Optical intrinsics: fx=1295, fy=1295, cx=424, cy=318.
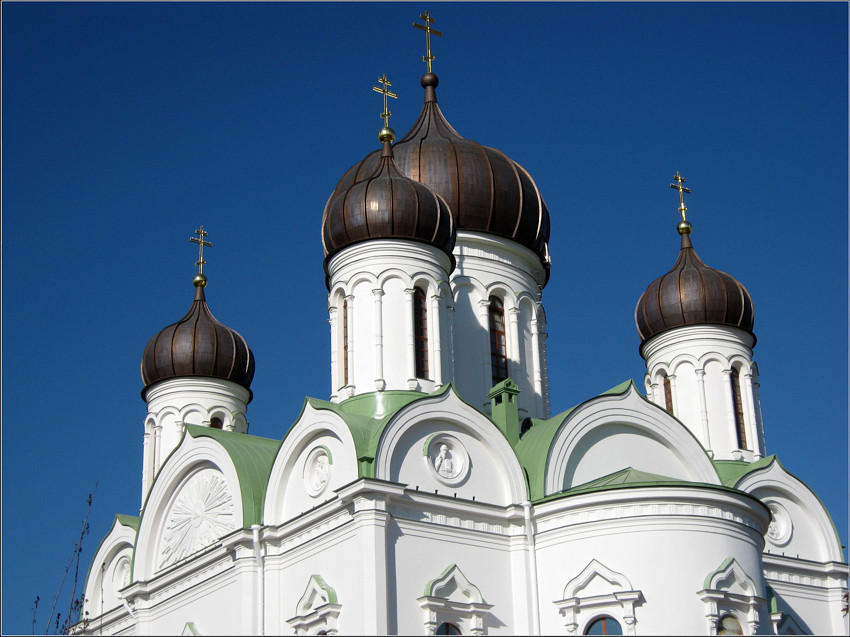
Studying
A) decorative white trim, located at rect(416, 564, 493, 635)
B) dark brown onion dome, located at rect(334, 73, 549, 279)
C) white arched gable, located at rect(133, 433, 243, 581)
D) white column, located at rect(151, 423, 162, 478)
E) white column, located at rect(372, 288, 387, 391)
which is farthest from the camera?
white column, located at rect(151, 423, 162, 478)

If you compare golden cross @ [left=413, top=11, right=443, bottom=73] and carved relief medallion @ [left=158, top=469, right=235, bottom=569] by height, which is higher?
golden cross @ [left=413, top=11, right=443, bottom=73]

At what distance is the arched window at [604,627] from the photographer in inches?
621

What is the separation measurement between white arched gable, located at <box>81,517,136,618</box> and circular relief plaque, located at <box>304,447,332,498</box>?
534 centimetres

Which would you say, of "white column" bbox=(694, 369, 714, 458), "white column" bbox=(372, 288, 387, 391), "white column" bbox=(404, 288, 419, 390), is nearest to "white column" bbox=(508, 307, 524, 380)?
"white column" bbox=(404, 288, 419, 390)

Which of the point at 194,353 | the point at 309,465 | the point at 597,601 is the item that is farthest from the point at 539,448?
the point at 194,353

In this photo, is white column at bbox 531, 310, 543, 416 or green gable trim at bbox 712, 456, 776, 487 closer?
green gable trim at bbox 712, 456, 776, 487

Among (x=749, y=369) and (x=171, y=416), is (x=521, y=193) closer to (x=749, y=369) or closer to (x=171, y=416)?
(x=749, y=369)

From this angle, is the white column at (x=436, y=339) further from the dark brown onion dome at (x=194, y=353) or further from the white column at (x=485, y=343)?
the dark brown onion dome at (x=194, y=353)

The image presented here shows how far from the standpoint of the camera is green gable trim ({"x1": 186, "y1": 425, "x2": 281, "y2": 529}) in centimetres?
1772

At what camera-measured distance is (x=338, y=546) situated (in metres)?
16.3

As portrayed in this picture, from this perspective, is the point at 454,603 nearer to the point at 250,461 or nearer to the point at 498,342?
the point at 250,461

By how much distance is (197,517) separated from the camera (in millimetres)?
19078

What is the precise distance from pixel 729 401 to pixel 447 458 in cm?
687

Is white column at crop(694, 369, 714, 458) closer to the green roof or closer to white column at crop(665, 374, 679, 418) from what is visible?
white column at crop(665, 374, 679, 418)
